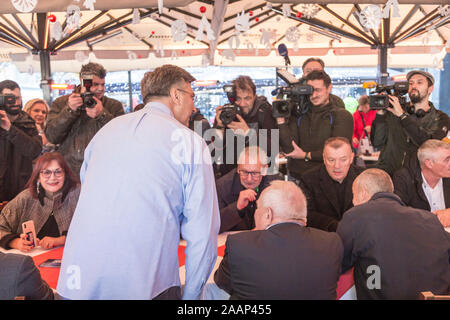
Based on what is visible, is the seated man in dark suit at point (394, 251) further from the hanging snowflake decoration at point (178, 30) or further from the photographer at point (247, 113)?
the hanging snowflake decoration at point (178, 30)

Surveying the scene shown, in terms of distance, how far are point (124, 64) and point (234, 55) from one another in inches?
91.5

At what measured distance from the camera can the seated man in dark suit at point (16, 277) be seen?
1432 mm

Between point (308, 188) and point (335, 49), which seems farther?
point (335, 49)

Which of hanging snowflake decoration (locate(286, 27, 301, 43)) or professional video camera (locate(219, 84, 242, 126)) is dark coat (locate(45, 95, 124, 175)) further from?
hanging snowflake decoration (locate(286, 27, 301, 43))

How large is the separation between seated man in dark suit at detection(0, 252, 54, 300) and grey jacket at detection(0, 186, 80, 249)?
42.8 inches

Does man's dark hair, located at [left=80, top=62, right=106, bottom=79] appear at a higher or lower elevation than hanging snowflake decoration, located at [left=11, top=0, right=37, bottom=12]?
lower

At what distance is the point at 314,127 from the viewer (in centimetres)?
309

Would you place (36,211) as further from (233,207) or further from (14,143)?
(233,207)

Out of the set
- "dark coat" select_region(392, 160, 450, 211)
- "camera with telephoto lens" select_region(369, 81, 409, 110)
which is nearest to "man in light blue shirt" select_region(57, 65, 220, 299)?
"dark coat" select_region(392, 160, 450, 211)

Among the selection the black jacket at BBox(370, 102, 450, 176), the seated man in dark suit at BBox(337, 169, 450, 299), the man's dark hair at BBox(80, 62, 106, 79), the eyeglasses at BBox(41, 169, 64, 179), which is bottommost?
the seated man in dark suit at BBox(337, 169, 450, 299)

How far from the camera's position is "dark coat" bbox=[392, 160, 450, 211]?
2.85m
